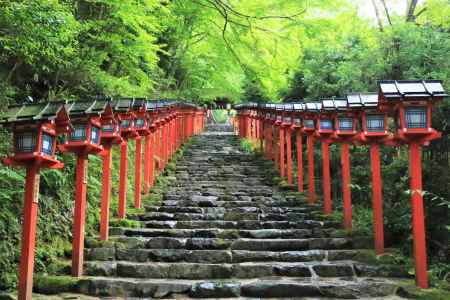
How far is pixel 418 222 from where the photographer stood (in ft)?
18.6

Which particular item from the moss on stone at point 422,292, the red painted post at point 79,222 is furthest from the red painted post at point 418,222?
the red painted post at point 79,222

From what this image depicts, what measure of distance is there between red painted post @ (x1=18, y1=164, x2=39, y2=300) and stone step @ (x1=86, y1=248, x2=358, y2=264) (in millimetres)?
1951

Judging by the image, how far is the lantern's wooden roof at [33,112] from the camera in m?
4.61

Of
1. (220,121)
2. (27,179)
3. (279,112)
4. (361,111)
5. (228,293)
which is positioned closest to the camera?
(27,179)

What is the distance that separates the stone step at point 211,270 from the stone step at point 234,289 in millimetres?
473

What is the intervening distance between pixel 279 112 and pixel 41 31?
7.13 meters

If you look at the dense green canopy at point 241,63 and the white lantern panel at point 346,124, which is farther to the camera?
the white lantern panel at point 346,124

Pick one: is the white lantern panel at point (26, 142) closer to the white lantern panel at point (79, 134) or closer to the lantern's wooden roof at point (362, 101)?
the white lantern panel at point (79, 134)

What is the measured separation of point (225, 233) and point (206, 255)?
3.14 feet

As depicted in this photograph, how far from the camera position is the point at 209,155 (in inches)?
596

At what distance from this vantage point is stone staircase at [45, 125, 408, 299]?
18.4 ft

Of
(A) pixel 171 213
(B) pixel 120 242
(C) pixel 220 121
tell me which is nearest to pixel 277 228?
(A) pixel 171 213

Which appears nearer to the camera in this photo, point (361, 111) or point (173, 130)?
point (361, 111)

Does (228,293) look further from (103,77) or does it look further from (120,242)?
(103,77)
